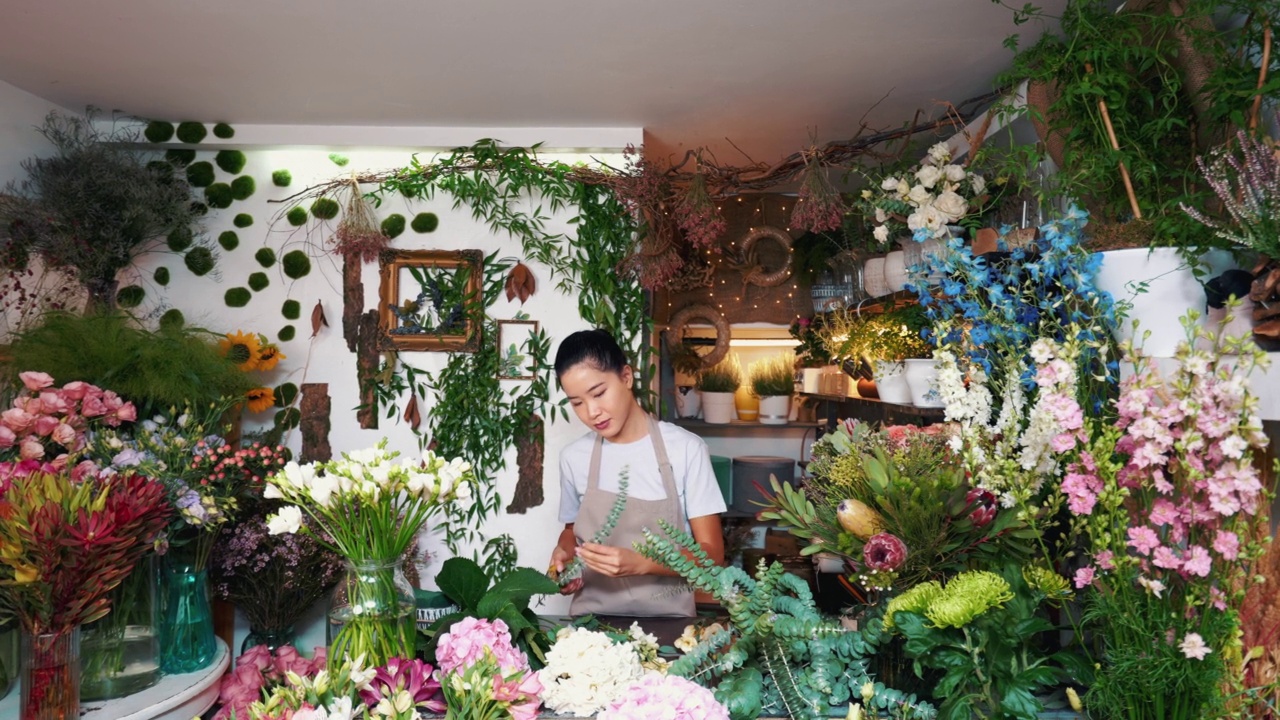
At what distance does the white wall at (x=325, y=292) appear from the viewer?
3904mm

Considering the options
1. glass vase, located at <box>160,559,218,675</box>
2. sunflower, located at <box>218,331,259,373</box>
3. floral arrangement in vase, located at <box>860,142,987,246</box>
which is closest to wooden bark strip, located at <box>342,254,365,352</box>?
sunflower, located at <box>218,331,259,373</box>

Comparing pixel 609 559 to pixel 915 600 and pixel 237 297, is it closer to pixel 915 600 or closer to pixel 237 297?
pixel 915 600

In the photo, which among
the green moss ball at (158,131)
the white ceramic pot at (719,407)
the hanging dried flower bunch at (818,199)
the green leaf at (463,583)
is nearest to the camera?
the green leaf at (463,583)

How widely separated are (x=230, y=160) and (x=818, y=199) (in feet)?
9.12

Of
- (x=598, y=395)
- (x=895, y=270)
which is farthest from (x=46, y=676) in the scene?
(x=895, y=270)

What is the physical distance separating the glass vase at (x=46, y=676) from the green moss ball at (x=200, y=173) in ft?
9.31

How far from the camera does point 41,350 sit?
258cm

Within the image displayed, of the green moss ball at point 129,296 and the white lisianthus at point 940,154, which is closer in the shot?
the white lisianthus at point 940,154

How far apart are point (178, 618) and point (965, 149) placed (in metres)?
3.37

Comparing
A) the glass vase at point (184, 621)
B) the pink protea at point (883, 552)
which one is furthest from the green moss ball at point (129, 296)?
the pink protea at point (883, 552)

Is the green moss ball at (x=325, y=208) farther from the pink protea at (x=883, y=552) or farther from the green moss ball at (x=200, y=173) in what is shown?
the pink protea at (x=883, y=552)

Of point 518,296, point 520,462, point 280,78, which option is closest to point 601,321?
point 518,296

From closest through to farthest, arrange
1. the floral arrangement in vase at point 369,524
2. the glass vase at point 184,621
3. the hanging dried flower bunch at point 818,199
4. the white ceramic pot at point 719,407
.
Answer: the floral arrangement in vase at point 369,524, the glass vase at point 184,621, the hanging dried flower bunch at point 818,199, the white ceramic pot at point 719,407

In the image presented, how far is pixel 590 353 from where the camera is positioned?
2645mm
